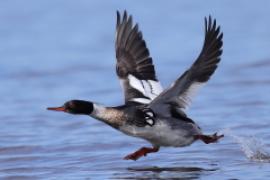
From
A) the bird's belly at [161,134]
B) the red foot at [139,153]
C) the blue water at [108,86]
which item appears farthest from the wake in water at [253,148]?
the red foot at [139,153]

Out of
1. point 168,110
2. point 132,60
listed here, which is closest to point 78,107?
point 168,110

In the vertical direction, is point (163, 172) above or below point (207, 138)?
below

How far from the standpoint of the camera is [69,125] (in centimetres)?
1408

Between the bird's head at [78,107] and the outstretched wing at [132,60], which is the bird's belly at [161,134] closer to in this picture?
the bird's head at [78,107]

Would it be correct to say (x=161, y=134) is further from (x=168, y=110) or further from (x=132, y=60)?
(x=132, y=60)

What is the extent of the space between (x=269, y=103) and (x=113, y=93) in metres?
2.92

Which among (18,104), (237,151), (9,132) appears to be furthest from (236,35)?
(237,151)

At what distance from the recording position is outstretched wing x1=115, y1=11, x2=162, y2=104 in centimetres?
1166

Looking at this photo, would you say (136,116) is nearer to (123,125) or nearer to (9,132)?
(123,125)

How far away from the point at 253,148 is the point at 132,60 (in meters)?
1.84

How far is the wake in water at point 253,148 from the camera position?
10.9 metres

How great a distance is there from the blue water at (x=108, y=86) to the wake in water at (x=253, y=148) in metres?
0.02

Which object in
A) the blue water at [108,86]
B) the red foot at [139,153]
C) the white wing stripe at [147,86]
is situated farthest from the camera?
the white wing stripe at [147,86]

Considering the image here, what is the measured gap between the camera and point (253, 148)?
36.6 feet
